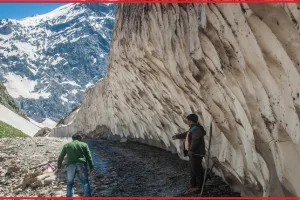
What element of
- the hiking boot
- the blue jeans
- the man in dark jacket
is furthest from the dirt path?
the blue jeans

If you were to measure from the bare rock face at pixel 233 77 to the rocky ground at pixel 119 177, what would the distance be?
4.18 feet

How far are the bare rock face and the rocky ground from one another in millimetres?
1275

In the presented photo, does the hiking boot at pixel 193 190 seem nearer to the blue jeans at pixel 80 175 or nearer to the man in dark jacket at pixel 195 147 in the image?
the man in dark jacket at pixel 195 147

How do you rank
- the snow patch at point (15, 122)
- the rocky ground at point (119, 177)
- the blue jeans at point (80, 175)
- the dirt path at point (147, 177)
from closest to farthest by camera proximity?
1. the blue jeans at point (80, 175)
2. the dirt path at point (147, 177)
3. the rocky ground at point (119, 177)
4. the snow patch at point (15, 122)

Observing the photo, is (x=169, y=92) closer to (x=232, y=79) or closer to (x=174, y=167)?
(x=174, y=167)

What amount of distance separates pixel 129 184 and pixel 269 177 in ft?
20.3

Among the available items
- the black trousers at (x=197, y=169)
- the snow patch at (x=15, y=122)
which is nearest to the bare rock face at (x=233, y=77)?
the black trousers at (x=197, y=169)

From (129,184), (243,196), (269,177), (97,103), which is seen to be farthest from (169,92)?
(97,103)

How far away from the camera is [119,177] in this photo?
14.9 meters

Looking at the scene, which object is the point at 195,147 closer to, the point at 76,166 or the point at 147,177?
the point at 76,166

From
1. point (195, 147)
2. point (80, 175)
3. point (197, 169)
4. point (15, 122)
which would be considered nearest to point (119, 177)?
point (80, 175)

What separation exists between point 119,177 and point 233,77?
7.26m

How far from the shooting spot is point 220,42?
9.64 m

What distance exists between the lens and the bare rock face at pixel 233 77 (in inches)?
288
